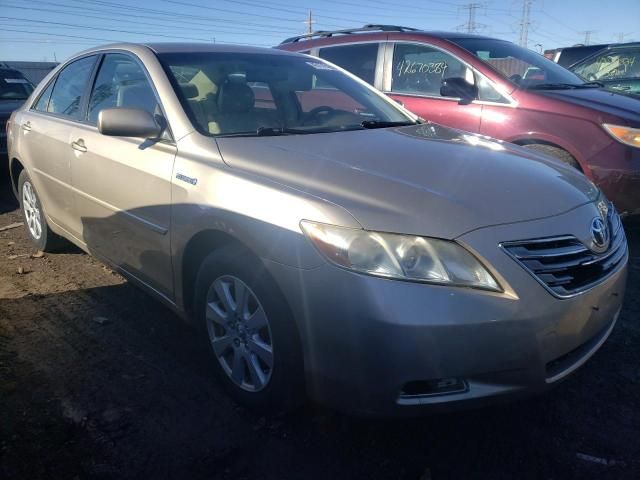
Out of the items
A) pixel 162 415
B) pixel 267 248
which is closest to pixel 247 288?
pixel 267 248

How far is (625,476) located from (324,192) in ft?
5.14

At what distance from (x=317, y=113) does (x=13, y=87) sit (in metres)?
7.71

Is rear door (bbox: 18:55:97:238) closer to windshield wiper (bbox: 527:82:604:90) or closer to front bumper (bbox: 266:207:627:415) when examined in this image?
front bumper (bbox: 266:207:627:415)

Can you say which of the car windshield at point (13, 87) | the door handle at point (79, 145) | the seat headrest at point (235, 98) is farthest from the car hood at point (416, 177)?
the car windshield at point (13, 87)

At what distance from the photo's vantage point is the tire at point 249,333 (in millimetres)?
2121

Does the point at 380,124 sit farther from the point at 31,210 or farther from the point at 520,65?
the point at 31,210

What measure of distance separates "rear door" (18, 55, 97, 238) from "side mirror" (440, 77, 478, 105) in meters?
3.02

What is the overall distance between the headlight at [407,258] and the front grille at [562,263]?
0.16 m

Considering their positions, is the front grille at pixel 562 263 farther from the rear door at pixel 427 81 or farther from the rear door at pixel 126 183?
the rear door at pixel 427 81

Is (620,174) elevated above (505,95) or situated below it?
below

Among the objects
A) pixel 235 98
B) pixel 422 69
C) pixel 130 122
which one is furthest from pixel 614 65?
pixel 130 122

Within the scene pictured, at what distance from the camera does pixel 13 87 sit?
889 centimetres

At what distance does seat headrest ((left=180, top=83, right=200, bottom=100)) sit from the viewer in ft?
9.48

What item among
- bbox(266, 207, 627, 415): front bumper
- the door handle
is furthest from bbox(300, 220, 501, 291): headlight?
the door handle
